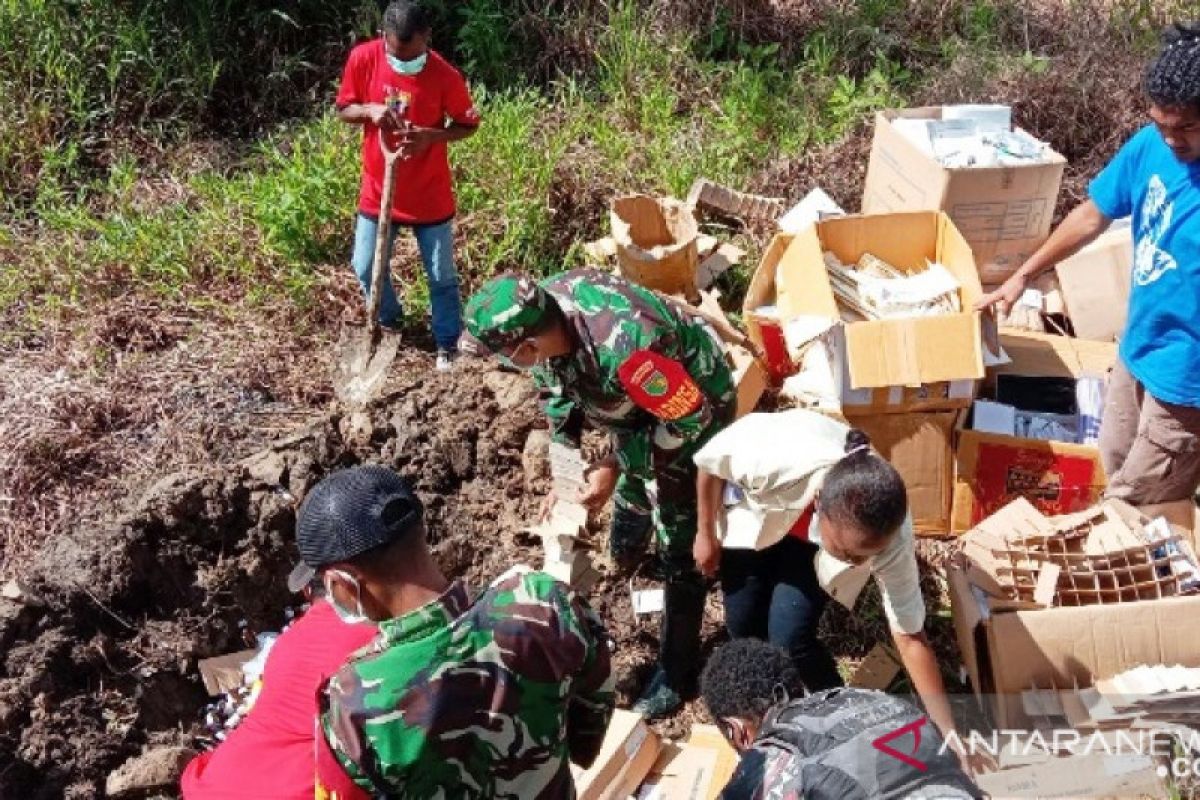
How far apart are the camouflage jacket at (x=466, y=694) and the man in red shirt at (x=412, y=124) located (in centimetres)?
285

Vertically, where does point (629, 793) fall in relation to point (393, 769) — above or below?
below

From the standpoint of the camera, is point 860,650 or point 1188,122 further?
point 860,650

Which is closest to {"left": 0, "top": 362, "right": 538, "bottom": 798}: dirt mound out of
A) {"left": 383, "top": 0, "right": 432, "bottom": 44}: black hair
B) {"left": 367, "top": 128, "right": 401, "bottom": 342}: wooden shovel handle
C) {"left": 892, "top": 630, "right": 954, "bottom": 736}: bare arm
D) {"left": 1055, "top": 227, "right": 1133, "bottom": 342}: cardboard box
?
{"left": 367, "top": 128, "right": 401, "bottom": 342}: wooden shovel handle

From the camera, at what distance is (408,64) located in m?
4.56

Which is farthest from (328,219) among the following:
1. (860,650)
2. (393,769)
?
(393,769)

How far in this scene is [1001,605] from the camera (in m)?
3.31

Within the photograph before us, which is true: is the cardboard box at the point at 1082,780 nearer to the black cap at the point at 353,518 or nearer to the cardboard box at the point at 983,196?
the black cap at the point at 353,518

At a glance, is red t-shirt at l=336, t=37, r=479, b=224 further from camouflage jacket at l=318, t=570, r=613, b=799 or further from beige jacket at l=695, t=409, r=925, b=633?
camouflage jacket at l=318, t=570, r=613, b=799

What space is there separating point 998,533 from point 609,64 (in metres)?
3.95

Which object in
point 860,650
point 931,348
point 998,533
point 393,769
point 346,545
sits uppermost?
point 346,545

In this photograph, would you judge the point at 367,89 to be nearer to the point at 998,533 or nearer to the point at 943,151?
Answer: the point at 943,151

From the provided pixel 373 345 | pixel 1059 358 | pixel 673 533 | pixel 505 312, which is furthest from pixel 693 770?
pixel 373 345

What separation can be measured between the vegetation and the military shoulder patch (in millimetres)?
2389

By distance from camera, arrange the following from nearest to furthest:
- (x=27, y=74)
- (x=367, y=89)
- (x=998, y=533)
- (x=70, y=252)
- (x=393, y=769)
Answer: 1. (x=393, y=769)
2. (x=998, y=533)
3. (x=367, y=89)
4. (x=70, y=252)
5. (x=27, y=74)
